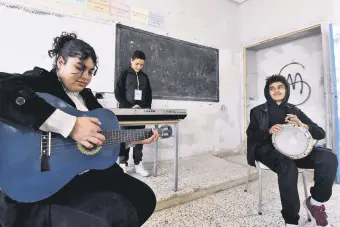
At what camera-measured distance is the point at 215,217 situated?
1.59 meters

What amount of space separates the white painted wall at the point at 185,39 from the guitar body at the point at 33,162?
6.11ft

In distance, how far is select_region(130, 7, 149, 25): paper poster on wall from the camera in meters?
2.76

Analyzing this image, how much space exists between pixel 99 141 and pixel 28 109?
250 mm

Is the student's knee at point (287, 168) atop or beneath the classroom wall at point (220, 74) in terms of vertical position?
beneath

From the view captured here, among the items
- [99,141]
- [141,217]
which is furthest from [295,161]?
[99,141]

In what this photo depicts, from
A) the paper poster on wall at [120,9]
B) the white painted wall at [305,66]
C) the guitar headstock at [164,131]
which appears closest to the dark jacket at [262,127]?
the guitar headstock at [164,131]

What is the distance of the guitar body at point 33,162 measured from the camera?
60 cm

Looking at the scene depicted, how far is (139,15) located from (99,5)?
1.78ft

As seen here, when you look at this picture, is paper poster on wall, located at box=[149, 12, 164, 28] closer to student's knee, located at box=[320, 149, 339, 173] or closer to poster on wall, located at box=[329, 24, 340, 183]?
poster on wall, located at box=[329, 24, 340, 183]

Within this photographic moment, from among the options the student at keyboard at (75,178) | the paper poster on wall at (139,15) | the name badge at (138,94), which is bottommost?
the student at keyboard at (75,178)

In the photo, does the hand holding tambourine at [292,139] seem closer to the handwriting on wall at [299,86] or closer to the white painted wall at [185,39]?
the white painted wall at [185,39]

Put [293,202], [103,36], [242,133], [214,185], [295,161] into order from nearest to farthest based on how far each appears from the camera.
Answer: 1. [293,202]
2. [295,161]
3. [214,185]
4. [103,36]
5. [242,133]

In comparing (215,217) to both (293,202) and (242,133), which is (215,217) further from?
(242,133)

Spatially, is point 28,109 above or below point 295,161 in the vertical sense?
above
